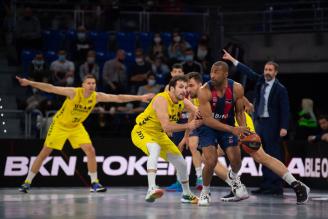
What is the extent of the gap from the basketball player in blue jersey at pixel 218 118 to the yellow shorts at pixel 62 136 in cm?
363

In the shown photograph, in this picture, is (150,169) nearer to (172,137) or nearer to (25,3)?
(172,137)

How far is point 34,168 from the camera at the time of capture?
13914 millimetres

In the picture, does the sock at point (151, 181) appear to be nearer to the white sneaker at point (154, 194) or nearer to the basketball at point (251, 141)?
the white sneaker at point (154, 194)

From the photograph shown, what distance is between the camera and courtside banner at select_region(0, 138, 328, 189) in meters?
15.3

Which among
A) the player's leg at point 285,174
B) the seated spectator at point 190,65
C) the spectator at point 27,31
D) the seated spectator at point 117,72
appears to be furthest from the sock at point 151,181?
the spectator at point 27,31

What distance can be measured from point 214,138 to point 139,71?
8.61 m

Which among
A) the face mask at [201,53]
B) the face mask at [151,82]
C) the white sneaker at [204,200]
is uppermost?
the face mask at [201,53]

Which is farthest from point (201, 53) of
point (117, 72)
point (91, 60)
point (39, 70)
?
point (39, 70)

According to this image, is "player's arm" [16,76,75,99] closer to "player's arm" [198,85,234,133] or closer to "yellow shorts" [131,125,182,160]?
"yellow shorts" [131,125,182,160]

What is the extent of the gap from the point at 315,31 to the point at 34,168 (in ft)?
33.0

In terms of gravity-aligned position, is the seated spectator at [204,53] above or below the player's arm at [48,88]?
above

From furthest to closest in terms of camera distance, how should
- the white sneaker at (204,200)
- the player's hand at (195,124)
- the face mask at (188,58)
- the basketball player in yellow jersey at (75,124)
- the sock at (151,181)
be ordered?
the face mask at (188,58), the basketball player in yellow jersey at (75,124), the sock at (151,181), the white sneaker at (204,200), the player's hand at (195,124)

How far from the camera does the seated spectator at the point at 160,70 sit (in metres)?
19.3

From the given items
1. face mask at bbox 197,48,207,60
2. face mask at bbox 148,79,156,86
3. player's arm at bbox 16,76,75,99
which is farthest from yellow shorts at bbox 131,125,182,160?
face mask at bbox 197,48,207,60
